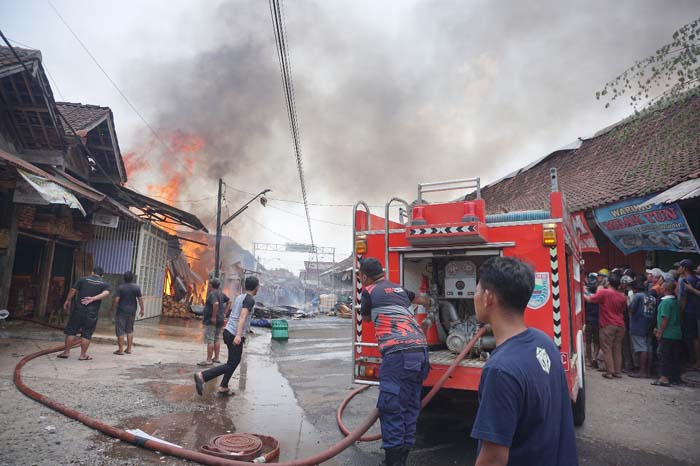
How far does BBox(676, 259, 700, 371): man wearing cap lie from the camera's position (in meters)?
7.21

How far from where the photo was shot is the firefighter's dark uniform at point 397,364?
3525mm

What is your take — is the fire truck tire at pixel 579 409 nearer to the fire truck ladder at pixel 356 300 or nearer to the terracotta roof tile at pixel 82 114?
the fire truck ladder at pixel 356 300

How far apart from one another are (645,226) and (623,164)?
11.9ft

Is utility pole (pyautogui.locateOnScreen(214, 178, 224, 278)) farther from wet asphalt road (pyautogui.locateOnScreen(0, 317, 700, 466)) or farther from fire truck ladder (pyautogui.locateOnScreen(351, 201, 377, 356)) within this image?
fire truck ladder (pyautogui.locateOnScreen(351, 201, 377, 356))

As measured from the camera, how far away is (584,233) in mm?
10812

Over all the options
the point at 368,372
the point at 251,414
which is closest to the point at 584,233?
the point at 368,372

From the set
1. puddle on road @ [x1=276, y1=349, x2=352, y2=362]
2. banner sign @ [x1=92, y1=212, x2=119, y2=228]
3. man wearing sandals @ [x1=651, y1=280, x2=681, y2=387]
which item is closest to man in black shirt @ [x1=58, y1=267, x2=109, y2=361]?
puddle on road @ [x1=276, y1=349, x2=352, y2=362]

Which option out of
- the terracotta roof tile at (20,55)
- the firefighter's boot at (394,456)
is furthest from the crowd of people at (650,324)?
the terracotta roof tile at (20,55)

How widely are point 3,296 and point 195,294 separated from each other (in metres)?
12.2

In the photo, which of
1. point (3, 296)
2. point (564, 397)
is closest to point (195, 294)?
point (3, 296)

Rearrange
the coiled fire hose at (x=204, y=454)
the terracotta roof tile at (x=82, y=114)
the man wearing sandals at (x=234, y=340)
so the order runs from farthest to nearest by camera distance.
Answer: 1. the terracotta roof tile at (x=82, y=114)
2. the man wearing sandals at (x=234, y=340)
3. the coiled fire hose at (x=204, y=454)

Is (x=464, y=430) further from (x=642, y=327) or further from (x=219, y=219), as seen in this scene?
(x=219, y=219)

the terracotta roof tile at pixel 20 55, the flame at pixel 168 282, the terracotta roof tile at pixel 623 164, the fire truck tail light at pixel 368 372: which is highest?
the terracotta roof tile at pixel 20 55

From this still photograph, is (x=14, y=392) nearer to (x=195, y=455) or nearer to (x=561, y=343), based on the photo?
(x=195, y=455)
